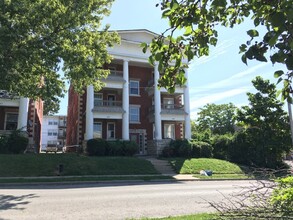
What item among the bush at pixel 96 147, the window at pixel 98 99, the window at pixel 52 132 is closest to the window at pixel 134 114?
the window at pixel 98 99

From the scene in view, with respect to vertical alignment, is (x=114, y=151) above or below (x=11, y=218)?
above

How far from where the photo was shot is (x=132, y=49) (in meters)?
36.5

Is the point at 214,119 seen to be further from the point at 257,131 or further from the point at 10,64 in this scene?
the point at 10,64

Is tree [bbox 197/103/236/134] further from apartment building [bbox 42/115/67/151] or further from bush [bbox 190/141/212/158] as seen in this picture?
apartment building [bbox 42/115/67/151]

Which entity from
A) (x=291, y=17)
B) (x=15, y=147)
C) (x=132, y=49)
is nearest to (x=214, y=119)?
(x=132, y=49)

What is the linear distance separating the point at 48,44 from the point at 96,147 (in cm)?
1803

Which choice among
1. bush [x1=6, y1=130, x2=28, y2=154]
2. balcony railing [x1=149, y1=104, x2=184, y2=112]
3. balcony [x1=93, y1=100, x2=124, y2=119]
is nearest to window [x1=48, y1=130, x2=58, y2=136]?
balcony railing [x1=149, y1=104, x2=184, y2=112]

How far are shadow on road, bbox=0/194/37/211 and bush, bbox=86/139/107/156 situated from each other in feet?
58.8

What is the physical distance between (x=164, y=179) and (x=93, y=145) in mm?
11293

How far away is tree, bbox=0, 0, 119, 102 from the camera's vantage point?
1277cm

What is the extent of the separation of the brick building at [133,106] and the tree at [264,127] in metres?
7.11

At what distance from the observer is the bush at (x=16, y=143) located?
27359mm

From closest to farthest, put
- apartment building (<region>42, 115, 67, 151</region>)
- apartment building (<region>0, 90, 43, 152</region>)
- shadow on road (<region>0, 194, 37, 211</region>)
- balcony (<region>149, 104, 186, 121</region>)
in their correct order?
shadow on road (<region>0, 194, 37, 211</region>) → apartment building (<region>0, 90, 43, 152</region>) → balcony (<region>149, 104, 186, 121</region>) → apartment building (<region>42, 115, 67, 151</region>)

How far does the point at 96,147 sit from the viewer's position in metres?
30.7
